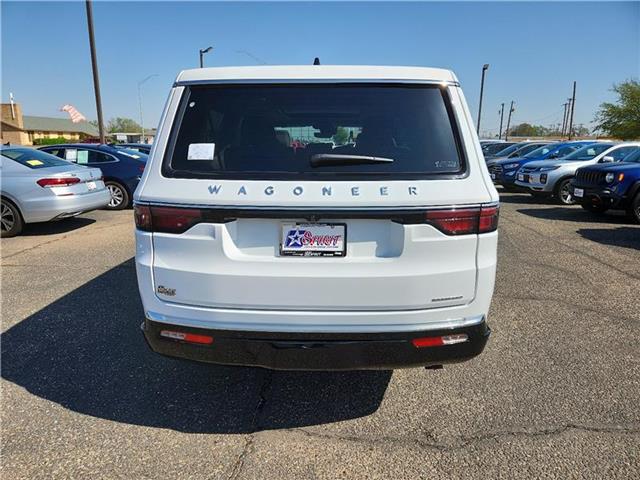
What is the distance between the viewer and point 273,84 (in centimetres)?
240

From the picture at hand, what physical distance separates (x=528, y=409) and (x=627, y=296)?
2.86m

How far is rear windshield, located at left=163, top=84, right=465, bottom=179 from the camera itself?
7.42 ft

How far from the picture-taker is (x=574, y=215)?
1027cm

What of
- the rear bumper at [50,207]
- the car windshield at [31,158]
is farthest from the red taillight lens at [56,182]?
the car windshield at [31,158]

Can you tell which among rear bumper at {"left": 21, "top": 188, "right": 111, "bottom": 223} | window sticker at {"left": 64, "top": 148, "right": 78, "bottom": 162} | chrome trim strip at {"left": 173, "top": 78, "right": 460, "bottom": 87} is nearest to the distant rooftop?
window sticker at {"left": 64, "top": 148, "right": 78, "bottom": 162}

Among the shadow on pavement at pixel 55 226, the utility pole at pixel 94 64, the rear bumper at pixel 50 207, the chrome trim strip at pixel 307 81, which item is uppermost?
the utility pole at pixel 94 64

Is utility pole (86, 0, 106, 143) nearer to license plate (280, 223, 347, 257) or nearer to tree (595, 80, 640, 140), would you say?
license plate (280, 223, 347, 257)

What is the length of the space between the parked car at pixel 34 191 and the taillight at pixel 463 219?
23.6ft

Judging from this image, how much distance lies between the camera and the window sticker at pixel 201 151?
7.63ft

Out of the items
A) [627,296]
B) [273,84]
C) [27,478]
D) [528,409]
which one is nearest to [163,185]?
[273,84]

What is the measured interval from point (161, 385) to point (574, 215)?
1015 centimetres

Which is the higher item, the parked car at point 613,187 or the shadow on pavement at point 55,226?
the parked car at point 613,187

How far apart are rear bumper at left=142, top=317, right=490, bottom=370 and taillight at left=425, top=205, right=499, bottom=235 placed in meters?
0.50

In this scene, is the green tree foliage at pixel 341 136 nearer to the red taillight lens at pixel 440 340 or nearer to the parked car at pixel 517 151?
the red taillight lens at pixel 440 340
